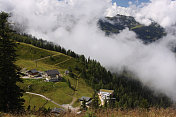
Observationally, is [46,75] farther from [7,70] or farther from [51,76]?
[7,70]

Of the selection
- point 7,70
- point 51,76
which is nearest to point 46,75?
point 51,76

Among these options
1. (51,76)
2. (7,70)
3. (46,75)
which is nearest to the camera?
(7,70)

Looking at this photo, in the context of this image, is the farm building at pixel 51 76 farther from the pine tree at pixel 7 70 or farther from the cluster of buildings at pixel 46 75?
the pine tree at pixel 7 70

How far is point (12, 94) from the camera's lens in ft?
71.1

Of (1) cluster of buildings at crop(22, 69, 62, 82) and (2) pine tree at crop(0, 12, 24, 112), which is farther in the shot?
(1) cluster of buildings at crop(22, 69, 62, 82)

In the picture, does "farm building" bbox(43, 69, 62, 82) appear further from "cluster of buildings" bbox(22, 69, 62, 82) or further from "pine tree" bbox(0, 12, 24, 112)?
"pine tree" bbox(0, 12, 24, 112)

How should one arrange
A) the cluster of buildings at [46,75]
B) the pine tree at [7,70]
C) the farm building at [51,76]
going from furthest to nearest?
the cluster of buildings at [46,75]
the farm building at [51,76]
the pine tree at [7,70]

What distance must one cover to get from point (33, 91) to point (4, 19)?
195 ft

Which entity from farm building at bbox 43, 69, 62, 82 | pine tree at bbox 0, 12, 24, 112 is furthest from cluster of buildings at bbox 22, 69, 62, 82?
pine tree at bbox 0, 12, 24, 112

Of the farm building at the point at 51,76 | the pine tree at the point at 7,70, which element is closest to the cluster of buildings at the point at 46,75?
the farm building at the point at 51,76

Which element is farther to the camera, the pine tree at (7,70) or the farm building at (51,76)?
the farm building at (51,76)

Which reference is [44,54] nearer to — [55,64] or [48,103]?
[55,64]

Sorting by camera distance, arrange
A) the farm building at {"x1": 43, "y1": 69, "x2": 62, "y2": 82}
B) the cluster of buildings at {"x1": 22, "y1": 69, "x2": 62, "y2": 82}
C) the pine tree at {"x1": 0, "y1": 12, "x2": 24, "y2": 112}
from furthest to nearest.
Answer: the cluster of buildings at {"x1": 22, "y1": 69, "x2": 62, "y2": 82}, the farm building at {"x1": 43, "y1": 69, "x2": 62, "y2": 82}, the pine tree at {"x1": 0, "y1": 12, "x2": 24, "y2": 112}

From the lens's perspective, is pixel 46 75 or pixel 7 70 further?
pixel 46 75
